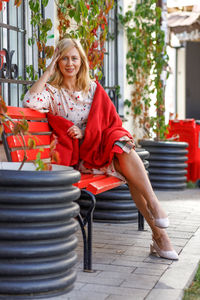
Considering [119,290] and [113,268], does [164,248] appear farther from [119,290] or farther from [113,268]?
[119,290]

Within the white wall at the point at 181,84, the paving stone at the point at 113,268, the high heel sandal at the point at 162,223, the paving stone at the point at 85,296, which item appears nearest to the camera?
the paving stone at the point at 85,296

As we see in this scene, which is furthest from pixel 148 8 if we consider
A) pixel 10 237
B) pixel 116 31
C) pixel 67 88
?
pixel 10 237

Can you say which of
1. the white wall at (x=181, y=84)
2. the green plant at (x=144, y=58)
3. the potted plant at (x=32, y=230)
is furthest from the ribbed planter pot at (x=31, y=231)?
the white wall at (x=181, y=84)

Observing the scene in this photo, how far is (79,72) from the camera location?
438 cm

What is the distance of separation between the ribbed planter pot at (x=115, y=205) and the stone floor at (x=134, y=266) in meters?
0.09

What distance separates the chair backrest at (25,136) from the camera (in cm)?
345

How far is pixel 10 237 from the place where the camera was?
273 centimetres

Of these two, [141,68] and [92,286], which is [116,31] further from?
[92,286]

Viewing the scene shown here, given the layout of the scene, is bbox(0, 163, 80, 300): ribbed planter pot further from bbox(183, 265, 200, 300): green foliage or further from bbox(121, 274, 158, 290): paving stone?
bbox(183, 265, 200, 300): green foliage

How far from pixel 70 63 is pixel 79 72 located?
0.17 metres

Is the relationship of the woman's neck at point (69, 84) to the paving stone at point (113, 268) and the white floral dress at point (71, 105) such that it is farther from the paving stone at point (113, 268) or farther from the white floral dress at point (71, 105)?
the paving stone at point (113, 268)

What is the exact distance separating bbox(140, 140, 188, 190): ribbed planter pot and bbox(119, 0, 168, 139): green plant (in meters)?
0.62

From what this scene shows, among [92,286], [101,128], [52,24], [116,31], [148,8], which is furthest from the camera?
[148,8]

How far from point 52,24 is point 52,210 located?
9.30ft
